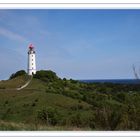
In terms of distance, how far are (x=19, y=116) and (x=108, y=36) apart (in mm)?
2180

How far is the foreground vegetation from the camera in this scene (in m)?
4.55

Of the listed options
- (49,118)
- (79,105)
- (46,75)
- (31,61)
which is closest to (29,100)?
(79,105)

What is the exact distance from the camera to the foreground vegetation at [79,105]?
4551 millimetres

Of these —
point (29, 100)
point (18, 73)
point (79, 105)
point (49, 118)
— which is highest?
point (18, 73)

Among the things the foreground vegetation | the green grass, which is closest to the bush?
the foreground vegetation

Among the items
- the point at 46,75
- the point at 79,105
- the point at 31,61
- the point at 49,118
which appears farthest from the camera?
the point at 79,105

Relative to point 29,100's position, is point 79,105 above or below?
below

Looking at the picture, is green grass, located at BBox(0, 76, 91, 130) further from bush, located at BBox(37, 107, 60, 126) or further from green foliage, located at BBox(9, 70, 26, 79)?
bush, located at BBox(37, 107, 60, 126)

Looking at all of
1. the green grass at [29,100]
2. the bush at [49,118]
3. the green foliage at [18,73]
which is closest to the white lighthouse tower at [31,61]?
the green foliage at [18,73]

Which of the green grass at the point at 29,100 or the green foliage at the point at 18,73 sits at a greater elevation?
the green foliage at the point at 18,73

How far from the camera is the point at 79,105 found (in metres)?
6.53

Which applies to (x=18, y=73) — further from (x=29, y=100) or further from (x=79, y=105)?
(x=29, y=100)

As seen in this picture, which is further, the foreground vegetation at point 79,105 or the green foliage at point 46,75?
the green foliage at point 46,75

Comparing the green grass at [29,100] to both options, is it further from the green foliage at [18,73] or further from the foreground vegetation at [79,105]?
the green foliage at [18,73]
